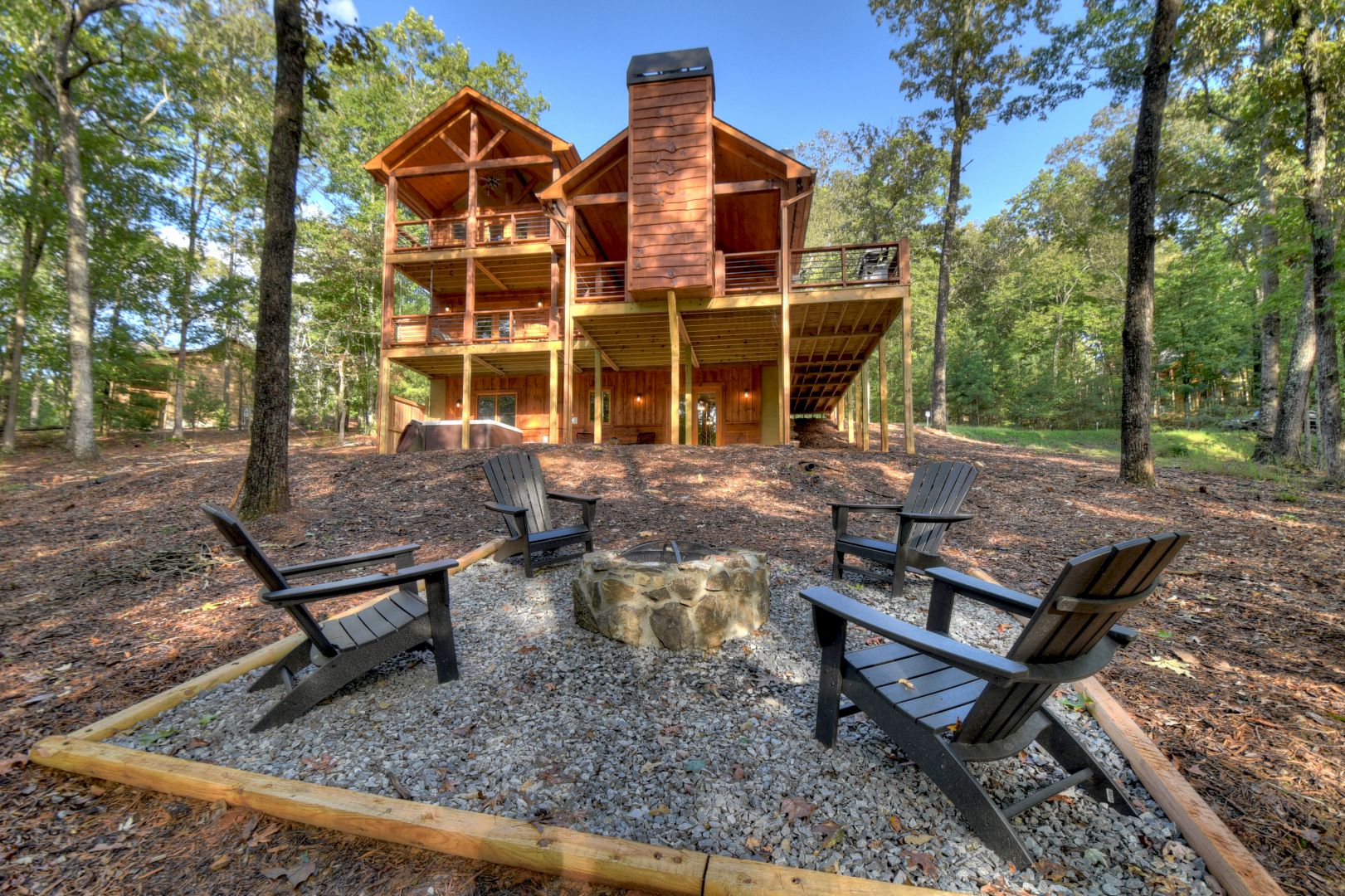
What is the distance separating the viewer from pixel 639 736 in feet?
6.72

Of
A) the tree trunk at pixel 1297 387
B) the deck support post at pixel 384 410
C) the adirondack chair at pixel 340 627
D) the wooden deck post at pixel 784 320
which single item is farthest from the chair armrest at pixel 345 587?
the tree trunk at pixel 1297 387

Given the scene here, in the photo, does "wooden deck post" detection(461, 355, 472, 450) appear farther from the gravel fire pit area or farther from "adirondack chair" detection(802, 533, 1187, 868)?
"adirondack chair" detection(802, 533, 1187, 868)

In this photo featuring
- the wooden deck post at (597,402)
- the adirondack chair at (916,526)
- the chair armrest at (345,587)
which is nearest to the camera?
the chair armrest at (345,587)

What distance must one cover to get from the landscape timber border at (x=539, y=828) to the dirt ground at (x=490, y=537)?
0.22 ft

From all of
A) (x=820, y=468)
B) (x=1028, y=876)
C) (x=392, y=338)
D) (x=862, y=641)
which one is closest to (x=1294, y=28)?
(x=820, y=468)

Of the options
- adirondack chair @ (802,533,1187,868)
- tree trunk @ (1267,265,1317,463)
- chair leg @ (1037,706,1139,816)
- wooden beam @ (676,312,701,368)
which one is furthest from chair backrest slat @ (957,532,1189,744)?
tree trunk @ (1267,265,1317,463)

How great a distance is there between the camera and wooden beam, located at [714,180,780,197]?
959cm

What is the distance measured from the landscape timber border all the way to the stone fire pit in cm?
136

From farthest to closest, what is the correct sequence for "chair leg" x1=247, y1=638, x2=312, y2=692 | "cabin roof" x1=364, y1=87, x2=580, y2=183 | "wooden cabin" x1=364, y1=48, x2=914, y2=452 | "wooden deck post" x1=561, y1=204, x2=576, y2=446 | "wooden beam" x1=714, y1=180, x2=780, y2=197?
"cabin roof" x1=364, y1=87, x2=580, y2=183 < "wooden deck post" x1=561, y1=204, x2=576, y2=446 < "wooden beam" x1=714, y1=180, x2=780, y2=197 < "wooden cabin" x1=364, y1=48, x2=914, y2=452 < "chair leg" x1=247, y1=638, x2=312, y2=692

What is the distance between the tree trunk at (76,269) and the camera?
9.12 meters

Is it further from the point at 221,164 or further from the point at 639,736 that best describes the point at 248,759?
the point at 221,164

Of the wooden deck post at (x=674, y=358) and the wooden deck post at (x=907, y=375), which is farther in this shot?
the wooden deck post at (x=674, y=358)

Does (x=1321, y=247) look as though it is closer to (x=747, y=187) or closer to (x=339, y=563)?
(x=747, y=187)

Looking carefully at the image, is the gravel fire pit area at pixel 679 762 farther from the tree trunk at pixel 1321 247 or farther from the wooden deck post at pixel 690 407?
the wooden deck post at pixel 690 407
